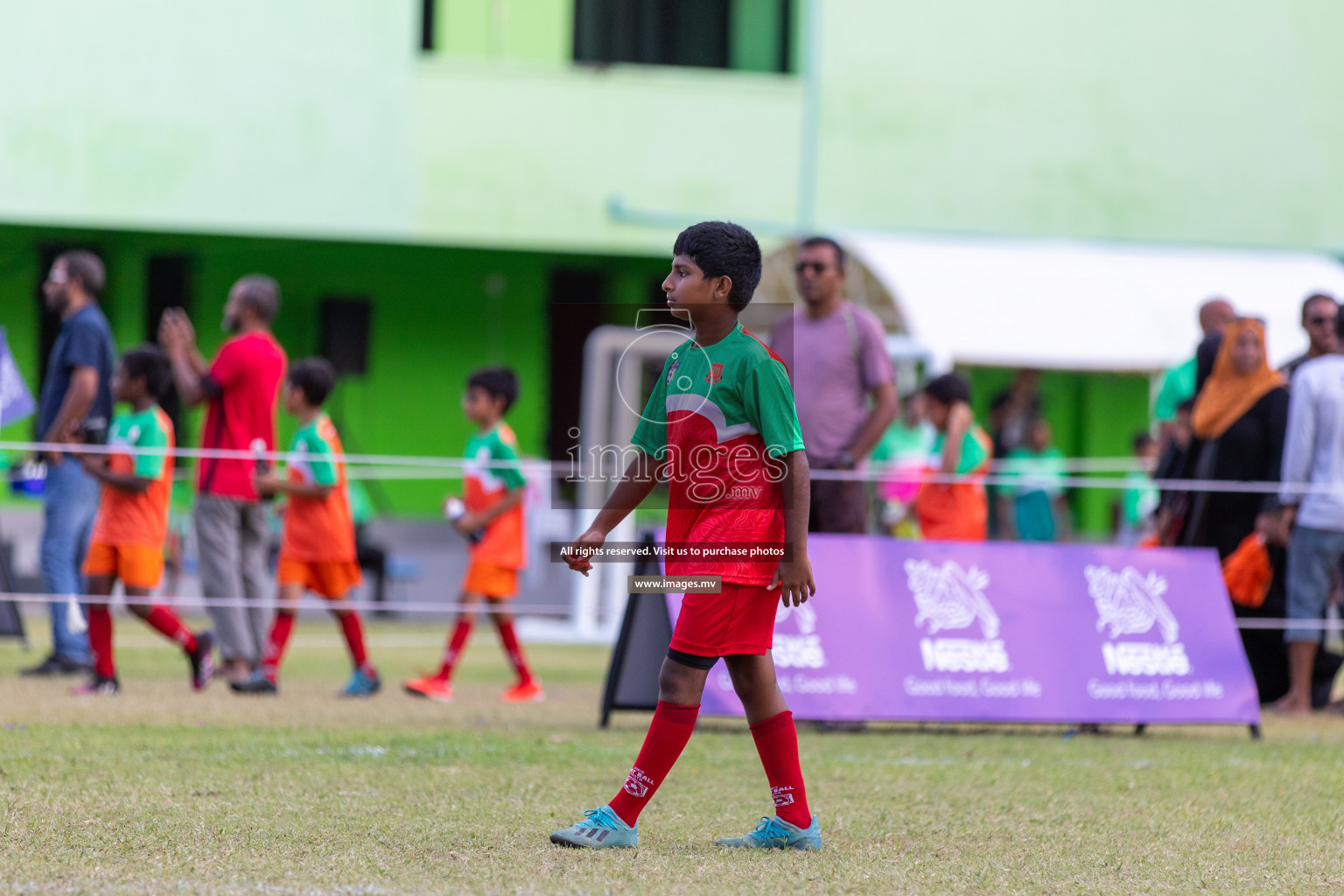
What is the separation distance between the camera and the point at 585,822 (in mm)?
4812

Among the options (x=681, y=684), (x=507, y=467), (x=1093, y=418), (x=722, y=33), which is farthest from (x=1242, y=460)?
(x=1093, y=418)

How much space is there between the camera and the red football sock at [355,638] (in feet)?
29.6

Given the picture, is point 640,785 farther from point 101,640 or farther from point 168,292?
point 168,292

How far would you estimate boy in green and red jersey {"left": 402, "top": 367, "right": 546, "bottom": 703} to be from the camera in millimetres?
9102

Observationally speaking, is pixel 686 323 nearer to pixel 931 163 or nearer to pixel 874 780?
pixel 874 780

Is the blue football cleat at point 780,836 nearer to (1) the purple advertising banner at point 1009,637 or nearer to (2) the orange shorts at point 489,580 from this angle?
(1) the purple advertising banner at point 1009,637

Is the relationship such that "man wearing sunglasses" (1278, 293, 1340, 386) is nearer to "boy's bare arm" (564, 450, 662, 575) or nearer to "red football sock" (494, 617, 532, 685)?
"red football sock" (494, 617, 532, 685)

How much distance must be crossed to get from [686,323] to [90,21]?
42.0ft

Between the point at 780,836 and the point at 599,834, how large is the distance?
50cm

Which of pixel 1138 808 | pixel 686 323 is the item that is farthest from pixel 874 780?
pixel 686 323

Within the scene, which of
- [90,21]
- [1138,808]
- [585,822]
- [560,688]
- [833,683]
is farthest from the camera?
[90,21]

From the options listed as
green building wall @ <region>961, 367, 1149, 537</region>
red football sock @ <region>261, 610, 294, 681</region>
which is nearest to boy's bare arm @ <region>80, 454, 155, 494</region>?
red football sock @ <region>261, 610, 294, 681</region>

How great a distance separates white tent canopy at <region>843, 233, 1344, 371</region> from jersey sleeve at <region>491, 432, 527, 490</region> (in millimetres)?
7760

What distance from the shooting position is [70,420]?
30.7ft
